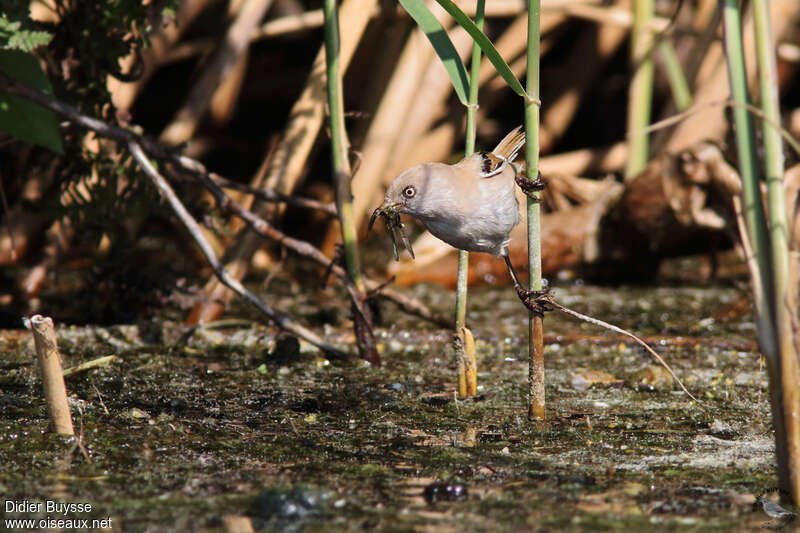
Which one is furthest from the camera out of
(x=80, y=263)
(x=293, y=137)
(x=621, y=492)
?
(x=80, y=263)

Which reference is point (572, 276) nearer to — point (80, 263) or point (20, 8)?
point (80, 263)

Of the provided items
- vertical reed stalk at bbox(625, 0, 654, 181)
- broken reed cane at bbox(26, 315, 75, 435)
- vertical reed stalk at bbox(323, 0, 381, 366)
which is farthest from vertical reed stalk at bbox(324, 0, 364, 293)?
vertical reed stalk at bbox(625, 0, 654, 181)

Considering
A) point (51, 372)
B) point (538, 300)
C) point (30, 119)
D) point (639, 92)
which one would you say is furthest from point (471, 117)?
point (639, 92)

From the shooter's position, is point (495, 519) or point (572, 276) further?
point (572, 276)

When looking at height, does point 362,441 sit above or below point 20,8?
below

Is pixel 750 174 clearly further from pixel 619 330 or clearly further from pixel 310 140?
pixel 310 140

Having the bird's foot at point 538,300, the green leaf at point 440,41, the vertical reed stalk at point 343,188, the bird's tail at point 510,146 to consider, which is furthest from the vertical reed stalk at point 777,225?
the vertical reed stalk at point 343,188

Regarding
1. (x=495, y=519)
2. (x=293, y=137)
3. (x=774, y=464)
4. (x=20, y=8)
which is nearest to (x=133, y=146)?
(x=20, y=8)
